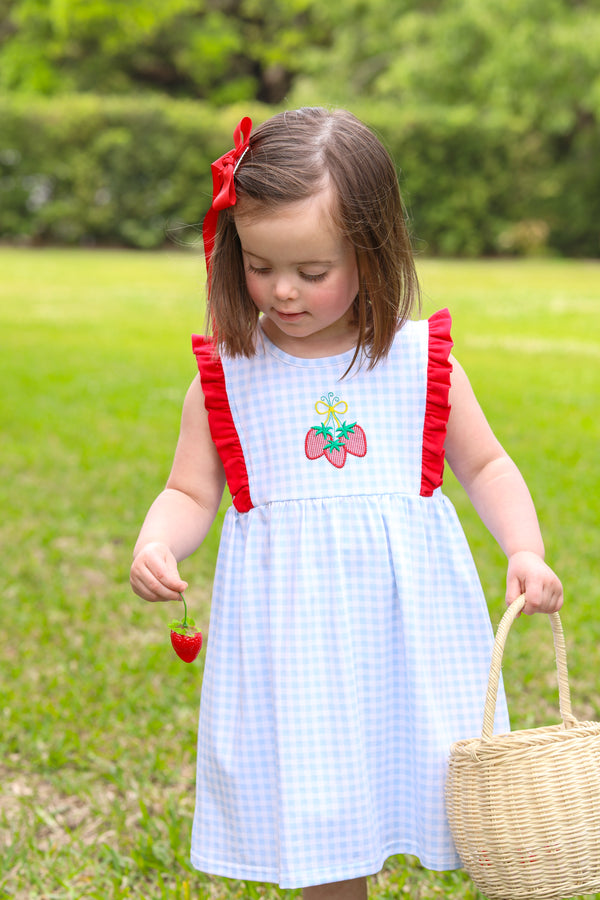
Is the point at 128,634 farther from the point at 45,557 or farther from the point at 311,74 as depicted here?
the point at 311,74

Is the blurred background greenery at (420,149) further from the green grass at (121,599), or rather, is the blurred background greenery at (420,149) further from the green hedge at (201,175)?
the green grass at (121,599)

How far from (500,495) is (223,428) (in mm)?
485

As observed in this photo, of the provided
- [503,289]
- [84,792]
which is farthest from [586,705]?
[503,289]

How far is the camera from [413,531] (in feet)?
5.56

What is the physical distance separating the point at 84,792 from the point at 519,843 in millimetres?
1369

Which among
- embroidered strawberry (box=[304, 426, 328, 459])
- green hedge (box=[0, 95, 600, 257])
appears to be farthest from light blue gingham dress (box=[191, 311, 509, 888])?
green hedge (box=[0, 95, 600, 257])

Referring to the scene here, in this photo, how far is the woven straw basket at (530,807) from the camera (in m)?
1.52

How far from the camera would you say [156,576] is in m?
1.65

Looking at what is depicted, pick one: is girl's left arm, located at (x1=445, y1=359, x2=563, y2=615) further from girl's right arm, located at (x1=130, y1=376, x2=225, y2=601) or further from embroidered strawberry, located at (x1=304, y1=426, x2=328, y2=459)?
girl's right arm, located at (x1=130, y1=376, x2=225, y2=601)

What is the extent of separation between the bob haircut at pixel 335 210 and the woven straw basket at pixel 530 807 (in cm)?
56

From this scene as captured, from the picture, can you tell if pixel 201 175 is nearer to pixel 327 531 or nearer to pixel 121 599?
pixel 121 599

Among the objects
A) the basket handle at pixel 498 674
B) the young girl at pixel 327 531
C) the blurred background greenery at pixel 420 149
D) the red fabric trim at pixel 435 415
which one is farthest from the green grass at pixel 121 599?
the blurred background greenery at pixel 420 149

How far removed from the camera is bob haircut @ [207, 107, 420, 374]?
161cm

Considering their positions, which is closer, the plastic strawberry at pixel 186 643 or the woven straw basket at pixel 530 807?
the woven straw basket at pixel 530 807
